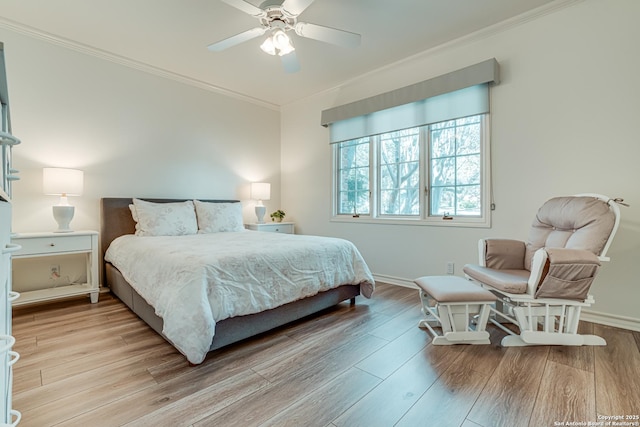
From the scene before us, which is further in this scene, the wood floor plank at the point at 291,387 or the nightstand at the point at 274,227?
the nightstand at the point at 274,227

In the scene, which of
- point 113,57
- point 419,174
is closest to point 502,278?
point 419,174

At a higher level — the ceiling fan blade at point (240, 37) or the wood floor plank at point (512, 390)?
the ceiling fan blade at point (240, 37)

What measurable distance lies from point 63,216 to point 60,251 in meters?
0.36

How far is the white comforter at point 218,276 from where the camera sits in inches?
70.5

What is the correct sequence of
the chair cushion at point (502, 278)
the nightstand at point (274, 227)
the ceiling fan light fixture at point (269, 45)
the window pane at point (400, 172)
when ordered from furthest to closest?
1. the nightstand at point (274, 227)
2. the window pane at point (400, 172)
3. the ceiling fan light fixture at point (269, 45)
4. the chair cushion at point (502, 278)

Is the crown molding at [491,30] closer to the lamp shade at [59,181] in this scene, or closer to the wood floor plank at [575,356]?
the wood floor plank at [575,356]

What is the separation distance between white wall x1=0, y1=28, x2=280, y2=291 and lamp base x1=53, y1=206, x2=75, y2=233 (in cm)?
29

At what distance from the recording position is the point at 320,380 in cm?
169

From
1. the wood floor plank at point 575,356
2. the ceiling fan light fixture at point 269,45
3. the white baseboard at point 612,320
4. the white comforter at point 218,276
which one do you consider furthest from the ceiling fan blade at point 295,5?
the white baseboard at point 612,320

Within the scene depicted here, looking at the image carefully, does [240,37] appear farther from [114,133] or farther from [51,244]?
[51,244]

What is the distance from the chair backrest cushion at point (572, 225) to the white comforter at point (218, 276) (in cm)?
150

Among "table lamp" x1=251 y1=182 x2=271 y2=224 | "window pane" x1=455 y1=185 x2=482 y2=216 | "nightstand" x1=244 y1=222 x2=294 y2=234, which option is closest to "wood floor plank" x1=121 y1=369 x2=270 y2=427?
"window pane" x1=455 y1=185 x2=482 y2=216

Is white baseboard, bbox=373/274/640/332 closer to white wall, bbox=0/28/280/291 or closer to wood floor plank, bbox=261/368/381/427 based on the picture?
wood floor plank, bbox=261/368/381/427

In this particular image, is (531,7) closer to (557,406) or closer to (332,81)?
(332,81)
